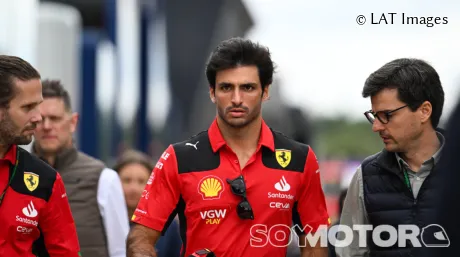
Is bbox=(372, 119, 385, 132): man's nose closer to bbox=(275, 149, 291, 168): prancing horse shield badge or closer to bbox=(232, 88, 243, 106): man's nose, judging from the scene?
bbox=(275, 149, 291, 168): prancing horse shield badge

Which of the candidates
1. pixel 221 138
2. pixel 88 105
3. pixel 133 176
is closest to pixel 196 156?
pixel 221 138

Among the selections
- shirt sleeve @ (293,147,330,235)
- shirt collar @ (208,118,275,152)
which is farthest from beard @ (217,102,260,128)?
shirt sleeve @ (293,147,330,235)

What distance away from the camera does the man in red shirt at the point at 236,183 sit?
4605 mm

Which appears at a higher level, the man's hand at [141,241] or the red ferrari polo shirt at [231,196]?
the red ferrari polo shirt at [231,196]

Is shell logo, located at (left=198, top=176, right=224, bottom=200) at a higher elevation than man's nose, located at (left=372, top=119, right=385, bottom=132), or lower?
lower

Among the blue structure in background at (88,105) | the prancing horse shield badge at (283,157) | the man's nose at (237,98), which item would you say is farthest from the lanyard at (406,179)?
the blue structure in background at (88,105)

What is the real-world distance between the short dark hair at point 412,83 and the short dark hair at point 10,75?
5.51 ft

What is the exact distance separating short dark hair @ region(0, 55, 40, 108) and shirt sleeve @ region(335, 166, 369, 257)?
1667 millimetres

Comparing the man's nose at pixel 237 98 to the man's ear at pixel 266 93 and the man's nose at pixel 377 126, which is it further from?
the man's nose at pixel 377 126

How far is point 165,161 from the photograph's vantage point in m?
4.75

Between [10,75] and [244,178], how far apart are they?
4.09 ft

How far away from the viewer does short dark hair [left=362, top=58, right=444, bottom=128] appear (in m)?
4.61

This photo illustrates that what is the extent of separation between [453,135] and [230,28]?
85.0ft

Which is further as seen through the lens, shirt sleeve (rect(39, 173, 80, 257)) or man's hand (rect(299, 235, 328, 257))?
man's hand (rect(299, 235, 328, 257))
